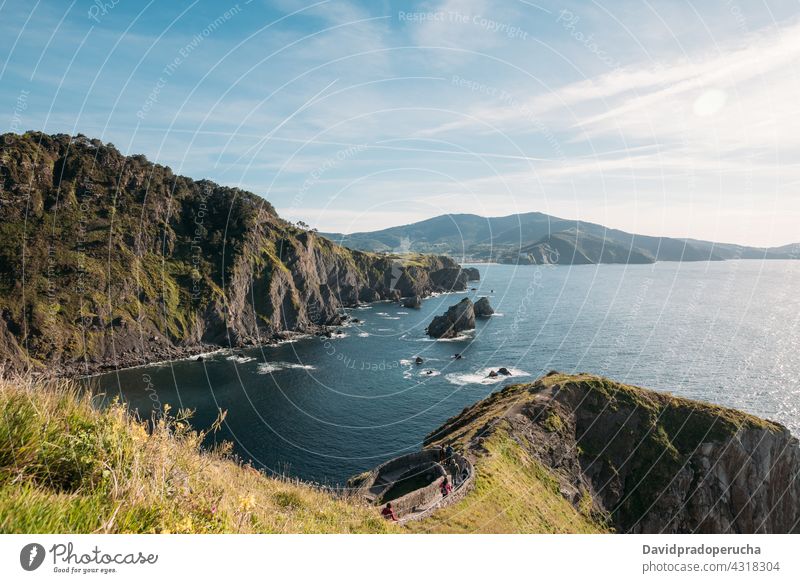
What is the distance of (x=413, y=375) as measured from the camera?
9750cm

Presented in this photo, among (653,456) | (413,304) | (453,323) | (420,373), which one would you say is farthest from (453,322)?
(653,456)

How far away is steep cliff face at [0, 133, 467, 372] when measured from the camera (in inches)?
3905

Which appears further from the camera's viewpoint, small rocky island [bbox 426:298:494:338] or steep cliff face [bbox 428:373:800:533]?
small rocky island [bbox 426:298:494:338]

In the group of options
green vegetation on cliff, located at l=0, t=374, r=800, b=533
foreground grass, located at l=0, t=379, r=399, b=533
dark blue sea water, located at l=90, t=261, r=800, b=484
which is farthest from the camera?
dark blue sea water, located at l=90, t=261, r=800, b=484

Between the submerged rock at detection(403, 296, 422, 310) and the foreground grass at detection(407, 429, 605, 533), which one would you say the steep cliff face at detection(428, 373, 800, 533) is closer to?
the foreground grass at detection(407, 429, 605, 533)

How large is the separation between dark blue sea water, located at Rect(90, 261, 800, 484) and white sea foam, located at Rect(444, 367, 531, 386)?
41cm

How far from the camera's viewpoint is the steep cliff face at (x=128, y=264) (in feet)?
325

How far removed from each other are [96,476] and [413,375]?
92260mm

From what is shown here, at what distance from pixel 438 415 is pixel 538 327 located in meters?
72.9

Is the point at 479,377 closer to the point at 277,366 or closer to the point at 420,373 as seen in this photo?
the point at 420,373

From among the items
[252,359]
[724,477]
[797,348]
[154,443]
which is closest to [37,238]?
[252,359]

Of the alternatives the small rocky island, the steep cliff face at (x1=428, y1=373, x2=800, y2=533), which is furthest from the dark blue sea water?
the steep cliff face at (x1=428, y1=373, x2=800, y2=533)

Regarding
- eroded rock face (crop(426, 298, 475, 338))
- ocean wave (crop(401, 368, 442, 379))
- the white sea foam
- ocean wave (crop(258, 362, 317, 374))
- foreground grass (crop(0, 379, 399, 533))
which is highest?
foreground grass (crop(0, 379, 399, 533))

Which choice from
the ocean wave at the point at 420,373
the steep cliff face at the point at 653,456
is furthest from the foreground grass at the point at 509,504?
the ocean wave at the point at 420,373
